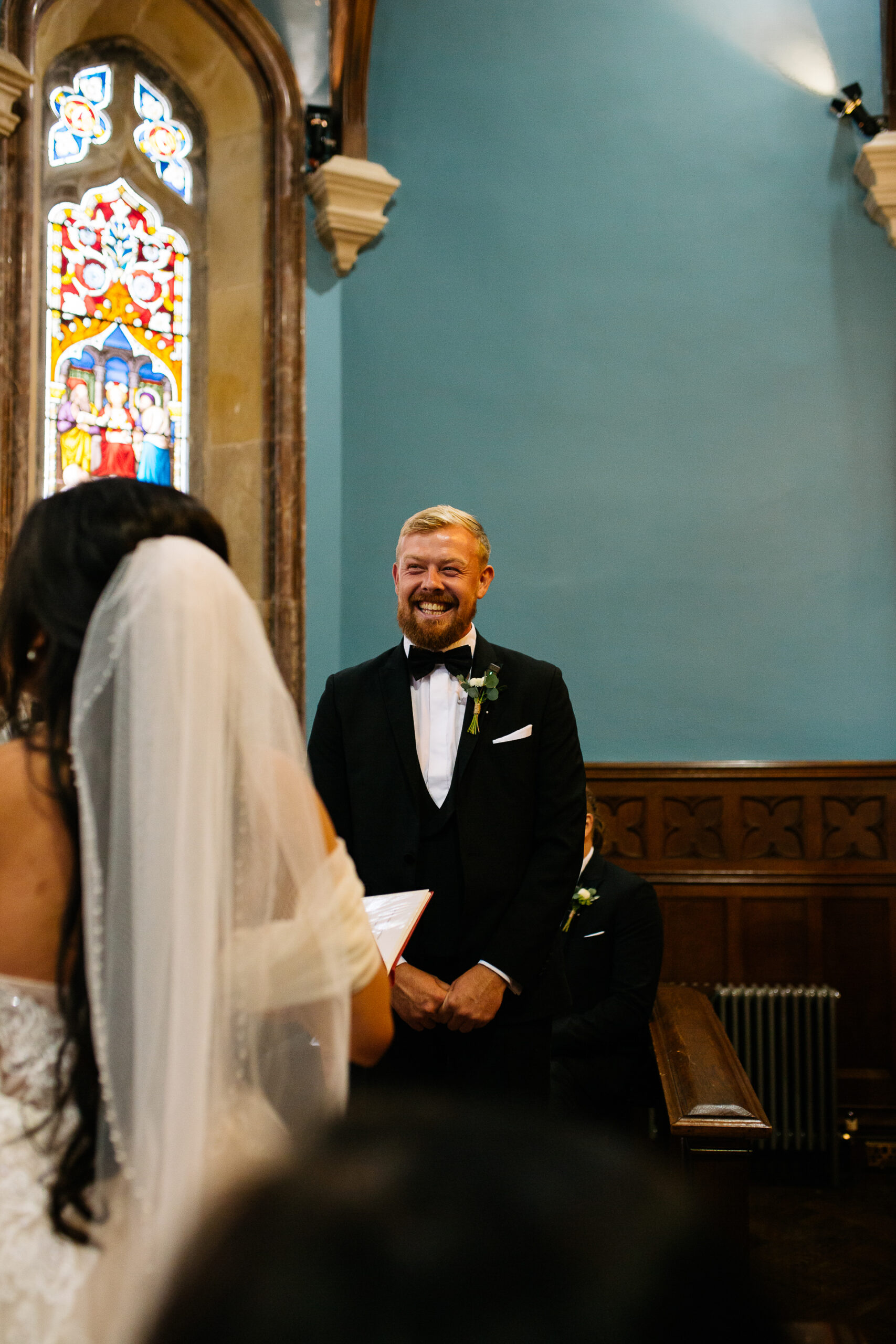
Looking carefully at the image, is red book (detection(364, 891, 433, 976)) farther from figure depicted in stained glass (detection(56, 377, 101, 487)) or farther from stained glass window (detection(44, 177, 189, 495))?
figure depicted in stained glass (detection(56, 377, 101, 487))

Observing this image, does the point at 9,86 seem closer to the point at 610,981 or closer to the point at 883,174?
the point at 883,174

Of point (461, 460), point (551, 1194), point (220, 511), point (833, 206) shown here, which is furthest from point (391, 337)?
point (551, 1194)

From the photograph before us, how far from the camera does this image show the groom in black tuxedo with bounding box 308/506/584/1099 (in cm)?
238

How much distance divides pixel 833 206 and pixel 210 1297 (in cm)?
557

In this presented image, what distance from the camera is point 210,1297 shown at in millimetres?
426

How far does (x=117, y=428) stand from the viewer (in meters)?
4.93

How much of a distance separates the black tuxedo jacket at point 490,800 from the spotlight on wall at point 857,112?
3.78m

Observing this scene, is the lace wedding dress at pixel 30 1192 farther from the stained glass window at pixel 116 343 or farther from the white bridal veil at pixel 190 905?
the stained glass window at pixel 116 343

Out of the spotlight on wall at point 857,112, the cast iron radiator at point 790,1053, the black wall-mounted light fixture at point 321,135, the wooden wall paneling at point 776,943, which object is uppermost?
the spotlight on wall at point 857,112

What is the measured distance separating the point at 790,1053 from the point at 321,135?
4.29 m

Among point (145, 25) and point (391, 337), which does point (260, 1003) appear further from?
point (145, 25)

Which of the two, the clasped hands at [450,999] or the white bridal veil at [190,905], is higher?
the white bridal veil at [190,905]

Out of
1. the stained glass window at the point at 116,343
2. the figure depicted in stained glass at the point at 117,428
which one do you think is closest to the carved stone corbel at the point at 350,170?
the stained glass window at the point at 116,343

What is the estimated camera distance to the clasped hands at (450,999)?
229 cm
